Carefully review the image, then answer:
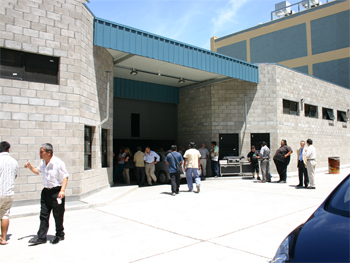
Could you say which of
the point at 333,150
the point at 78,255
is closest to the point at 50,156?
the point at 78,255

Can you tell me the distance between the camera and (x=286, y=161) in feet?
39.7

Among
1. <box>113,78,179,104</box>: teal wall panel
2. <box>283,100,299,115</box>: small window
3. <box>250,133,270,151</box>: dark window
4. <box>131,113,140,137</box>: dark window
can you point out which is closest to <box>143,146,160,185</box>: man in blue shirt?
<box>113,78,179,104</box>: teal wall panel

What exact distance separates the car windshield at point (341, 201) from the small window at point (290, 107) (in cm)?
1416

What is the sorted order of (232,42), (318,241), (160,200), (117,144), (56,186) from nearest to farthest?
(318,241)
(56,186)
(160,200)
(117,144)
(232,42)

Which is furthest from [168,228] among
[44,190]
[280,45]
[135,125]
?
[280,45]

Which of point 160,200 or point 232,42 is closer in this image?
point 160,200

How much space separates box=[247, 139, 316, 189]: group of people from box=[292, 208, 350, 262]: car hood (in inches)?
326

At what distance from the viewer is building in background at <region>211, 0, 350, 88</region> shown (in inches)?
1040

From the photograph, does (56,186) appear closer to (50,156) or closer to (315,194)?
(50,156)

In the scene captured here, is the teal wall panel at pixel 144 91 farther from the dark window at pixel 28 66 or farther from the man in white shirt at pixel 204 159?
the dark window at pixel 28 66

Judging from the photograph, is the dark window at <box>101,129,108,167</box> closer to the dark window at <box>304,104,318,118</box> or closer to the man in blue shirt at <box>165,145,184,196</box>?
the man in blue shirt at <box>165,145,184,196</box>

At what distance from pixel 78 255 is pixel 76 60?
20.3ft

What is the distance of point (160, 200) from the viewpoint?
8.74m

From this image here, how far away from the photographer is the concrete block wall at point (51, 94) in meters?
7.62
